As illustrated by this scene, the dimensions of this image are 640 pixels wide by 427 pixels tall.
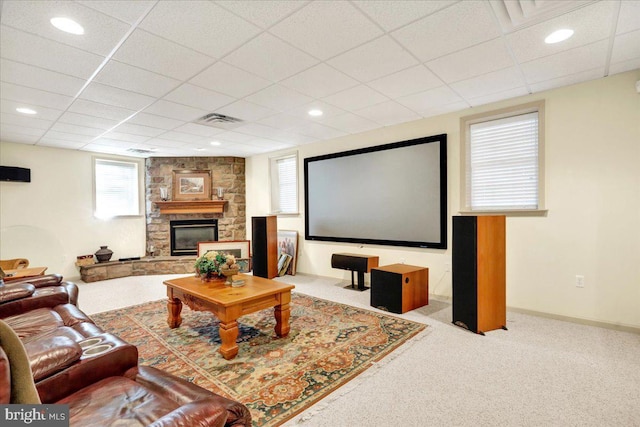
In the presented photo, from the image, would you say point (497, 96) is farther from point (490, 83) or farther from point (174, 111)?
point (174, 111)

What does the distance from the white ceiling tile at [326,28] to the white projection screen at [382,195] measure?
241 cm

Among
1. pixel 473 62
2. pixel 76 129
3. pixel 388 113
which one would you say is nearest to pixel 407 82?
pixel 473 62

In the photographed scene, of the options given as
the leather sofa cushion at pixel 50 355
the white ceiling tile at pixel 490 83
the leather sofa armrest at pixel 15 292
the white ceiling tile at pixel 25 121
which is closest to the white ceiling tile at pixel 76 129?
the white ceiling tile at pixel 25 121

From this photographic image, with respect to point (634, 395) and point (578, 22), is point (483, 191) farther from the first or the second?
point (634, 395)

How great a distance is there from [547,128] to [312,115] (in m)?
2.85

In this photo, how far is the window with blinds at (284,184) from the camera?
6469 millimetres

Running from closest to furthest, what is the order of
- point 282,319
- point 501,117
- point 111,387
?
point 111,387
point 282,319
point 501,117

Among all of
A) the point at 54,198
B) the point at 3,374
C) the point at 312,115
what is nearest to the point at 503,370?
the point at 3,374

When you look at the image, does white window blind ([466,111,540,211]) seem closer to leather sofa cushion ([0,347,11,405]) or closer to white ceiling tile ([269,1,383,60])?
white ceiling tile ([269,1,383,60])

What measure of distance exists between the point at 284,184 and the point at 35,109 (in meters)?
4.06

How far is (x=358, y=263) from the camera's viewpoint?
15.9ft

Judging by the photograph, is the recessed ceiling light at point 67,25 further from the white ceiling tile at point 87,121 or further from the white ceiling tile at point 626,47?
the white ceiling tile at point 626,47

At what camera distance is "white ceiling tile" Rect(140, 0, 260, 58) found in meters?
2.00

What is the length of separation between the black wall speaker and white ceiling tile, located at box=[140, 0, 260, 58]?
5.11 m
